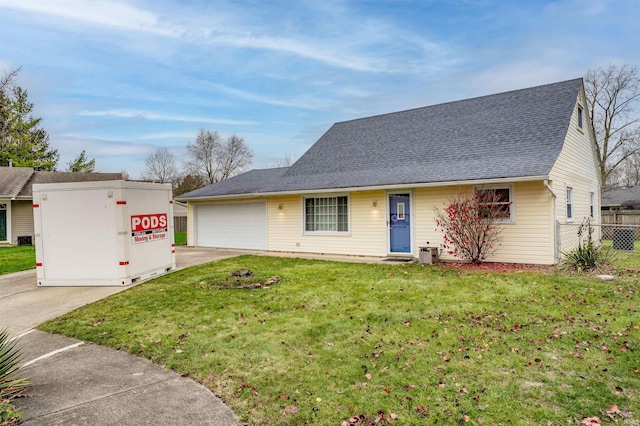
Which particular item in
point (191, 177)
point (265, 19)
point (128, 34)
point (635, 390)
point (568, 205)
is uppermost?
point (265, 19)

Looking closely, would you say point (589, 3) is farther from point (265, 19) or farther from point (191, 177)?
point (191, 177)

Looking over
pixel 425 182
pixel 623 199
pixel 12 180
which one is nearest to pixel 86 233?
pixel 425 182

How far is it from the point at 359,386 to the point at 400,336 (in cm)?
141

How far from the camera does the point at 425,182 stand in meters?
10.3

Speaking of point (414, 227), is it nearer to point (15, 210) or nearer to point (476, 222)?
point (476, 222)

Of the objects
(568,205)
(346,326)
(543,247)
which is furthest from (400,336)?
(568,205)

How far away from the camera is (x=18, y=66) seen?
10008 mm

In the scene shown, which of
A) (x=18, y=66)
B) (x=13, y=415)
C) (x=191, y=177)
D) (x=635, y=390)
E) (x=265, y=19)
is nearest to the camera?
(x=13, y=415)

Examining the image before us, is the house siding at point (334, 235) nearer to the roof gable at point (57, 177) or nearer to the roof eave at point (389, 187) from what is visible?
the roof eave at point (389, 187)

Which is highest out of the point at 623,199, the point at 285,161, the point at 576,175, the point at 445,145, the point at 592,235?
the point at 285,161

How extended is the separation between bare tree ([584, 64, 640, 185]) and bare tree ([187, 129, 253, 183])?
3128cm

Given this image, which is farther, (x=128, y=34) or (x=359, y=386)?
(x=128, y=34)

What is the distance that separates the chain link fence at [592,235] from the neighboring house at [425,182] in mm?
348

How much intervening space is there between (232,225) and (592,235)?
14.3 m
